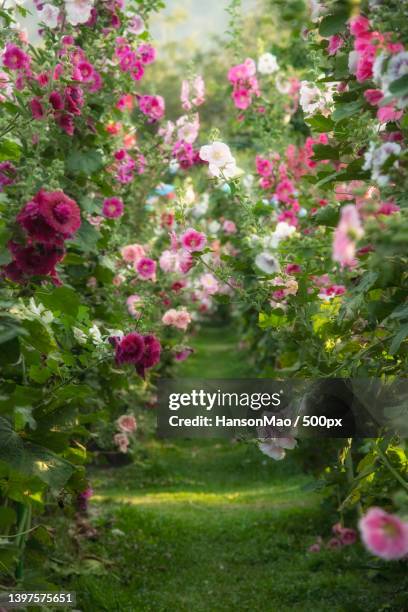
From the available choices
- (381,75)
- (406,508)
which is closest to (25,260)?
(381,75)

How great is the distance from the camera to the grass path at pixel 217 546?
4371mm

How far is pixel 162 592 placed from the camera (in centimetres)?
461

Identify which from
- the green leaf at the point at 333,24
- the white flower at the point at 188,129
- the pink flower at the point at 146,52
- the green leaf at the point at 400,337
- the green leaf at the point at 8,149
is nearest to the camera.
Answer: the green leaf at the point at 333,24

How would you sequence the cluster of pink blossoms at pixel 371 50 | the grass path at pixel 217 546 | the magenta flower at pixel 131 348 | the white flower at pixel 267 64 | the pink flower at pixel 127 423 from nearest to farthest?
the cluster of pink blossoms at pixel 371 50 < the magenta flower at pixel 131 348 < the grass path at pixel 217 546 < the pink flower at pixel 127 423 < the white flower at pixel 267 64

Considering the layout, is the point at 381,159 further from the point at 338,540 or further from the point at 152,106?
the point at 338,540

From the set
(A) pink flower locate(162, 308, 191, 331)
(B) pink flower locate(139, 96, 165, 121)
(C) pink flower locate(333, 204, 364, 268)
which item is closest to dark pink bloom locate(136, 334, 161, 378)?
(C) pink flower locate(333, 204, 364, 268)

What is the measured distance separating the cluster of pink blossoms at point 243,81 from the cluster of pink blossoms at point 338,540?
8.32 feet

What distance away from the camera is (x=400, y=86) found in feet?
5.86

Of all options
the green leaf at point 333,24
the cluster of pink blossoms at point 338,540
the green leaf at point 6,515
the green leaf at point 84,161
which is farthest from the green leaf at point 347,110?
the cluster of pink blossoms at point 338,540

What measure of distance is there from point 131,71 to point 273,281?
1.56 meters

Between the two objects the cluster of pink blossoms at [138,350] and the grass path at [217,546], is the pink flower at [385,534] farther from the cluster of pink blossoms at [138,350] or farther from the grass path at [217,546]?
the grass path at [217,546]

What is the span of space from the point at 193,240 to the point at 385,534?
1875 mm

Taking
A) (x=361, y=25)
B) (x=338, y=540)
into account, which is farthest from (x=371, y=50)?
(x=338, y=540)

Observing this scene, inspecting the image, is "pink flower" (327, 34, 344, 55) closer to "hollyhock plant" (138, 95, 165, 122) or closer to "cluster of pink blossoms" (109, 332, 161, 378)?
"cluster of pink blossoms" (109, 332, 161, 378)
